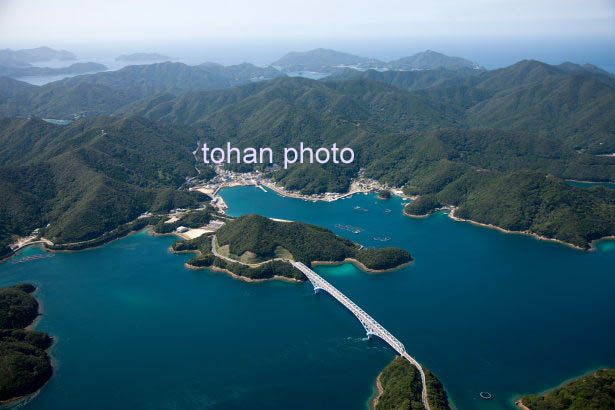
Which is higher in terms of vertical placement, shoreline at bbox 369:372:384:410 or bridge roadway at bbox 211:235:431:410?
bridge roadway at bbox 211:235:431:410

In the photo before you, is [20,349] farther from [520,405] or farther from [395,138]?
[395,138]

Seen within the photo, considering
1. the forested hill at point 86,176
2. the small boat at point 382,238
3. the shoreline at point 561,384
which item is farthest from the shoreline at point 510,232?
the forested hill at point 86,176

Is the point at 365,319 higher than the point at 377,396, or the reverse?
the point at 365,319

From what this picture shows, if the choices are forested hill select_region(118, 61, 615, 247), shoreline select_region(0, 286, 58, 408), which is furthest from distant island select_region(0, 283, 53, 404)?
forested hill select_region(118, 61, 615, 247)

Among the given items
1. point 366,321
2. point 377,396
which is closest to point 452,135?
point 366,321

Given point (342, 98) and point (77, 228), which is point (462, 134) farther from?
point (77, 228)

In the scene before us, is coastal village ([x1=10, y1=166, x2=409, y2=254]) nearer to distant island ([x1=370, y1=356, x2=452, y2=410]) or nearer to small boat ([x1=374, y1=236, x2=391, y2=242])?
small boat ([x1=374, y1=236, x2=391, y2=242])
